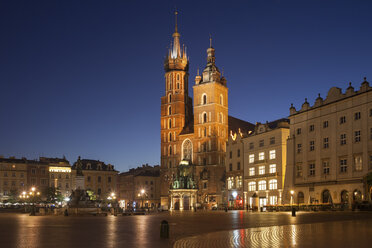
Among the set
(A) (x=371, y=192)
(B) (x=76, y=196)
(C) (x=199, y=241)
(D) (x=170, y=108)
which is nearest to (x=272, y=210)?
(A) (x=371, y=192)

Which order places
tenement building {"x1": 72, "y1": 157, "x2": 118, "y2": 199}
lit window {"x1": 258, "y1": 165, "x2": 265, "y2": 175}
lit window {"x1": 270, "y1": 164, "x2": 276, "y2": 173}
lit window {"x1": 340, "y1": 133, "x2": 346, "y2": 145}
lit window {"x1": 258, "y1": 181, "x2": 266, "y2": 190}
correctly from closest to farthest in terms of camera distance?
lit window {"x1": 340, "y1": 133, "x2": 346, "y2": 145}, lit window {"x1": 270, "y1": 164, "x2": 276, "y2": 173}, lit window {"x1": 258, "y1": 181, "x2": 266, "y2": 190}, lit window {"x1": 258, "y1": 165, "x2": 265, "y2": 175}, tenement building {"x1": 72, "y1": 157, "x2": 118, "y2": 199}

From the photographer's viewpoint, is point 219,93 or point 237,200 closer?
point 237,200

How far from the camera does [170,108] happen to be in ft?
393

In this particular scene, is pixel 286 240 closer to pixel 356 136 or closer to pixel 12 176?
pixel 356 136

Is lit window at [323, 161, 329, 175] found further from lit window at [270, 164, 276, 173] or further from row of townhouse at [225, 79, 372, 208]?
lit window at [270, 164, 276, 173]

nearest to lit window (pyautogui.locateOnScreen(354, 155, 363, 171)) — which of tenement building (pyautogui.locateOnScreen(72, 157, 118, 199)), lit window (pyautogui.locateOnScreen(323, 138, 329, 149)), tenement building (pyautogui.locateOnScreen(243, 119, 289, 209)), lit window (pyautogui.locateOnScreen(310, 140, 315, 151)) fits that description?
lit window (pyautogui.locateOnScreen(323, 138, 329, 149))

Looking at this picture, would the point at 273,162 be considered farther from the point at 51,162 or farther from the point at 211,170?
the point at 51,162

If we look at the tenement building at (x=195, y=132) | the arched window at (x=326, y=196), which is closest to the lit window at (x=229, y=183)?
the tenement building at (x=195, y=132)

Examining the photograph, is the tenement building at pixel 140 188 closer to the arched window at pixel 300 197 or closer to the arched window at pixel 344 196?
the arched window at pixel 300 197

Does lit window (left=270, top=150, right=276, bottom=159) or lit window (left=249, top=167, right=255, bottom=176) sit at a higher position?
lit window (left=270, top=150, right=276, bottom=159)

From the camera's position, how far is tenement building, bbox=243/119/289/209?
232 feet

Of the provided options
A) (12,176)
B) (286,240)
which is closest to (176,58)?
(12,176)

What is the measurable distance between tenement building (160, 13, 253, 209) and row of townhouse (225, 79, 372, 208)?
22.4 meters

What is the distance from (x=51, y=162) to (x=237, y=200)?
2272 inches
